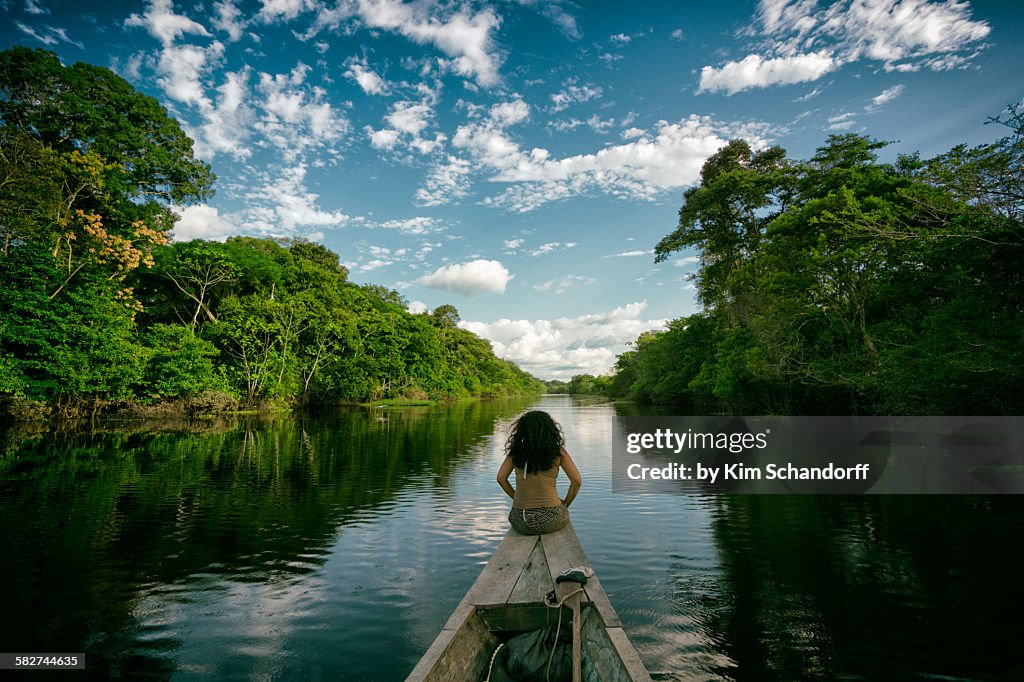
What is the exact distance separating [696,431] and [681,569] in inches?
868

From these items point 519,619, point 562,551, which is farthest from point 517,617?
point 562,551

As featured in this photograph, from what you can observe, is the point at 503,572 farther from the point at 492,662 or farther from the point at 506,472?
the point at 506,472

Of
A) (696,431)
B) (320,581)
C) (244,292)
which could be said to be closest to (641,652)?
(320,581)

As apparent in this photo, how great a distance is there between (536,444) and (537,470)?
1.17ft

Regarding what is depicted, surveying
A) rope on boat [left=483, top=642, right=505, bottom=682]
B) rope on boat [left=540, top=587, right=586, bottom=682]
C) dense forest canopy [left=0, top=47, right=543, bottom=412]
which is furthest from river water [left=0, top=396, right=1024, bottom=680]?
dense forest canopy [left=0, top=47, right=543, bottom=412]

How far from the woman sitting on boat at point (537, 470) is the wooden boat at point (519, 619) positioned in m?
0.48

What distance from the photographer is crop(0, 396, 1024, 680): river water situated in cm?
475

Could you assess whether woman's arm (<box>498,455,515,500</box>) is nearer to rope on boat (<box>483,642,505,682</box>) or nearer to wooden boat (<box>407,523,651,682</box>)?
wooden boat (<box>407,523,651,682</box>)

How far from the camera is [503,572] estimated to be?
4848 mm

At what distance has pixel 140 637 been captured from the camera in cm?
496

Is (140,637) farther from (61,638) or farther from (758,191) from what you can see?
(758,191)

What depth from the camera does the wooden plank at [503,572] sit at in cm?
427

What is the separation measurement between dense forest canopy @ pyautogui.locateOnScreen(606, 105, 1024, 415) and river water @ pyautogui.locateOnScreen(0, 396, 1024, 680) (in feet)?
13.2

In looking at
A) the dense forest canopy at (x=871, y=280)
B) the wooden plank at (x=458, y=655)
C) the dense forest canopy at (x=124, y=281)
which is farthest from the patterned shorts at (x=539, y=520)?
the dense forest canopy at (x=124, y=281)
